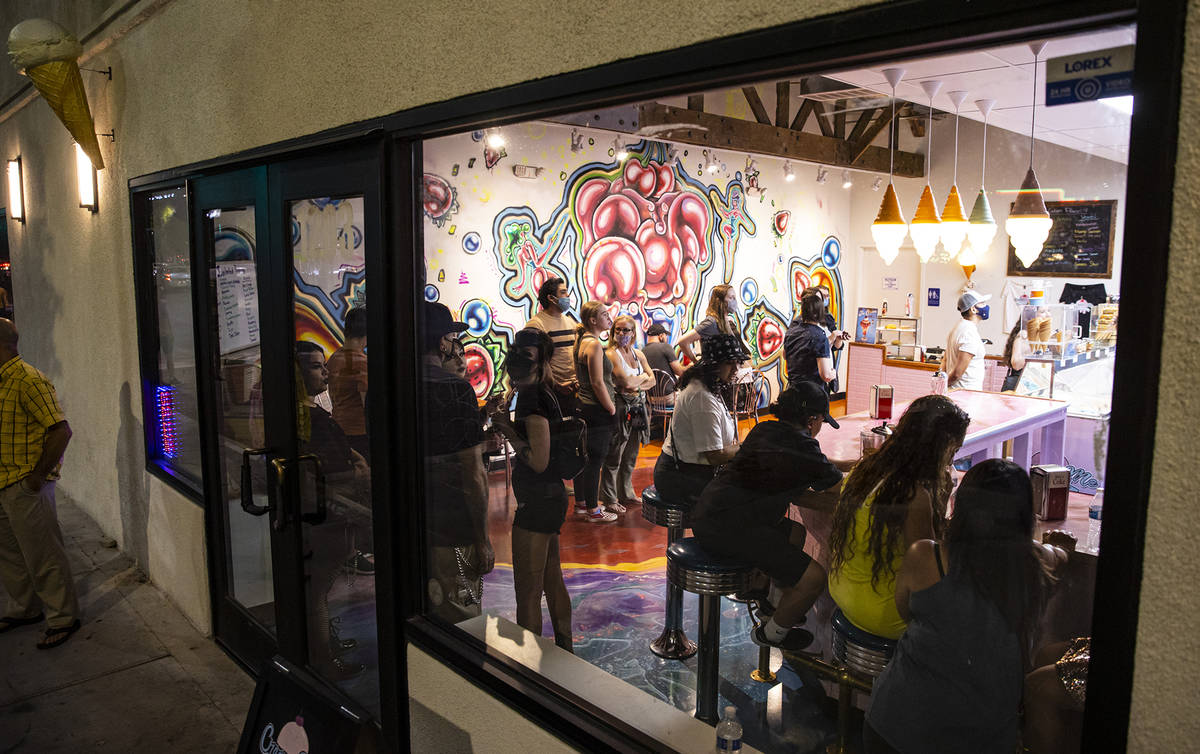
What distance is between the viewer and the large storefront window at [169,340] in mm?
4418

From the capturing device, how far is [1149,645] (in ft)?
3.87

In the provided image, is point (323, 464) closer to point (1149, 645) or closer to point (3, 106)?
point (1149, 645)

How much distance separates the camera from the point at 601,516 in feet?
8.74

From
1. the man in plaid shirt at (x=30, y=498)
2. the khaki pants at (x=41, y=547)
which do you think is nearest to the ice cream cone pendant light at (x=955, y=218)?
the man in plaid shirt at (x=30, y=498)

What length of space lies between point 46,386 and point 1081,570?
4.51m

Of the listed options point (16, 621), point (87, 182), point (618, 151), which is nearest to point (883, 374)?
point (618, 151)

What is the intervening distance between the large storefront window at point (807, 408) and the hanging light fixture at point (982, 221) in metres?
0.01

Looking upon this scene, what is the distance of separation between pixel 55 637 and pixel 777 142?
414cm

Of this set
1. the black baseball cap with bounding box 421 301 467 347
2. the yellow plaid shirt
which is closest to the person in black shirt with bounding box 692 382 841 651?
the black baseball cap with bounding box 421 301 467 347

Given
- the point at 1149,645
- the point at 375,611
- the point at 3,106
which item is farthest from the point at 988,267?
the point at 3,106

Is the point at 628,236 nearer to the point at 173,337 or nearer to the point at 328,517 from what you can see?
the point at 328,517

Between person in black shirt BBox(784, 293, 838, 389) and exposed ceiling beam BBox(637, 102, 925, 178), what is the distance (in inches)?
16.0

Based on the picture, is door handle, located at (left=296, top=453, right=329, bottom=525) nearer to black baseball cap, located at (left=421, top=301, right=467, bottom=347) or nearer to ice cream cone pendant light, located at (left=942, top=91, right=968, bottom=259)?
black baseball cap, located at (left=421, top=301, right=467, bottom=347)

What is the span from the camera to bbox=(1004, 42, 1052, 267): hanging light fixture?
5.18ft
